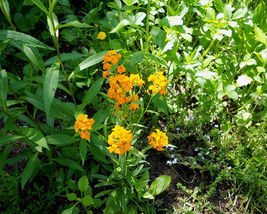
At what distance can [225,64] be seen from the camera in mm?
2484

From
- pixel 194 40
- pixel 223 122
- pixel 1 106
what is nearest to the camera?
pixel 1 106

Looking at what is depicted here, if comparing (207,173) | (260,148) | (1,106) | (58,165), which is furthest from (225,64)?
(1,106)

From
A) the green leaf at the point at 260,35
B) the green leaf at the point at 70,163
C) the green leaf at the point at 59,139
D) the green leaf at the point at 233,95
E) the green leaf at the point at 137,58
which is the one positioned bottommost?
the green leaf at the point at 70,163

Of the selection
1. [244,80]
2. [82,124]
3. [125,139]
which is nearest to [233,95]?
[244,80]

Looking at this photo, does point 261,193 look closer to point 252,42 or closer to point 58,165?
point 252,42

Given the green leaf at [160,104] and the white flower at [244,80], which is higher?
the white flower at [244,80]

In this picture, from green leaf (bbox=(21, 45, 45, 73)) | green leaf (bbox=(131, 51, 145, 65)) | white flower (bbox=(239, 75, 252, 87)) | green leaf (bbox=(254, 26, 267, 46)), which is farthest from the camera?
white flower (bbox=(239, 75, 252, 87))

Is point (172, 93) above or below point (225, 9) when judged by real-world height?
below

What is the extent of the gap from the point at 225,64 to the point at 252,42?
309 millimetres

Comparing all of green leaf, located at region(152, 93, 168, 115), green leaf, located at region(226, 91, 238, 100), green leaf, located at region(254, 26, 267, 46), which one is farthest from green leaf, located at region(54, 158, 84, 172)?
green leaf, located at region(254, 26, 267, 46)

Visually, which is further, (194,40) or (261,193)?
(194,40)

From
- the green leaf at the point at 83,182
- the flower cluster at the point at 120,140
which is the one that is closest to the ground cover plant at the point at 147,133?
the green leaf at the point at 83,182

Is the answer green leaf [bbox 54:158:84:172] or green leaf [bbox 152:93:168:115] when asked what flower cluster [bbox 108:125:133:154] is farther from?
green leaf [bbox 152:93:168:115]

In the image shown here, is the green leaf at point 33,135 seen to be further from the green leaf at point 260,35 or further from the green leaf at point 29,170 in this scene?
the green leaf at point 260,35
